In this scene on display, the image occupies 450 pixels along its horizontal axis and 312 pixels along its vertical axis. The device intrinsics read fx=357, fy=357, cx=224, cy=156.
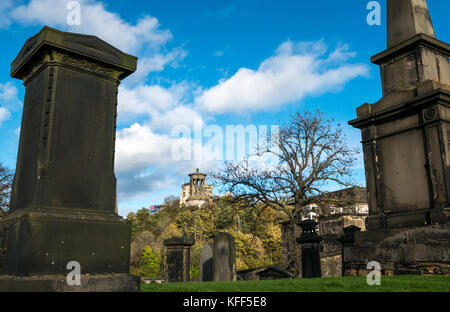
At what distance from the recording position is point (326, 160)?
21.6 meters

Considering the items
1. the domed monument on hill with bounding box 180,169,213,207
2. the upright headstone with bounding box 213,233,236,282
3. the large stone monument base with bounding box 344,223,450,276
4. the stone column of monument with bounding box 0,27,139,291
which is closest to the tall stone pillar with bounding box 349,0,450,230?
the large stone monument base with bounding box 344,223,450,276

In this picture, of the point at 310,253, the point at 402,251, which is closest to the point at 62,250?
the point at 402,251

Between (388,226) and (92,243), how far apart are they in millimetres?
6255

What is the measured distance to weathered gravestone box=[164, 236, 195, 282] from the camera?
39.3ft

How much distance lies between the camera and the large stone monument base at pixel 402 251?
6.47 meters

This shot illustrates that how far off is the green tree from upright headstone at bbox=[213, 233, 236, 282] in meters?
30.8

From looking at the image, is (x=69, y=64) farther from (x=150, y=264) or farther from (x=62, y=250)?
(x=150, y=264)

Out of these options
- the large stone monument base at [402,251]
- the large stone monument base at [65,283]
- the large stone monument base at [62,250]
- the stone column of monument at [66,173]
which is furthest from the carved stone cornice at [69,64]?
the large stone monument base at [402,251]

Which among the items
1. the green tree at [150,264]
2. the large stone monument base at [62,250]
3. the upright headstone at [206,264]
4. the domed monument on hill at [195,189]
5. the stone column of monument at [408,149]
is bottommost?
the green tree at [150,264]

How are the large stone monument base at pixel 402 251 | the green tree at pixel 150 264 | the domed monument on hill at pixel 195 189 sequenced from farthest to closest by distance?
the domed monument on hill at pixel 195 189 < the green tree at pixel 150 264 < the large stone monument base at pixel 402 251

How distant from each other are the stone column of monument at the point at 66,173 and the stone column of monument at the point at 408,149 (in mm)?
5361

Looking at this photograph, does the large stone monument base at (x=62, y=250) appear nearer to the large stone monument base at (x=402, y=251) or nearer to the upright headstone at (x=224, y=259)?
the large stone monument base at (x=402, y=251)

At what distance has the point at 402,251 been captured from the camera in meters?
7.03
